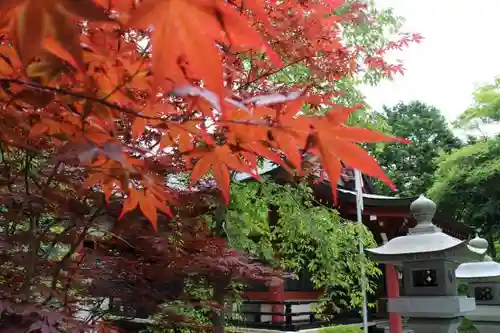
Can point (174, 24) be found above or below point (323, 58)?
below

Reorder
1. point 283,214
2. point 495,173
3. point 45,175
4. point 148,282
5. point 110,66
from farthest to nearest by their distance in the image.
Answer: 1. point 495,173
2. point 283,214
3. point 148,282
4. point 45,175
5. point 110,66

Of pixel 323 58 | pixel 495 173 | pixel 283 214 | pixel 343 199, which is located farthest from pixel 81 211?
pixel 495 173

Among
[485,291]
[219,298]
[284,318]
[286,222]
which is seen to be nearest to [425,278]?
[286,222]

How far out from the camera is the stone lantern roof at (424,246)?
9.98ft

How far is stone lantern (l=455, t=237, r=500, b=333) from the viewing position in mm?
5191

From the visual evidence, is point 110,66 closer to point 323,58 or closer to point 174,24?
point 174,24

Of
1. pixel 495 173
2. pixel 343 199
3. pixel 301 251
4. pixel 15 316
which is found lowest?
pixel 15 316

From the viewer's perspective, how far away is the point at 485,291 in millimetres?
5316

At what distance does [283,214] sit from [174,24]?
3.54 m

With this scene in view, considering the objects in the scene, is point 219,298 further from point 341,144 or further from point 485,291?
point 485,291

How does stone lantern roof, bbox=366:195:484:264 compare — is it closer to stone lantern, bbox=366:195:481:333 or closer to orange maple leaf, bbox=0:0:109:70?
stone lantern, bbox=366:195:481:333

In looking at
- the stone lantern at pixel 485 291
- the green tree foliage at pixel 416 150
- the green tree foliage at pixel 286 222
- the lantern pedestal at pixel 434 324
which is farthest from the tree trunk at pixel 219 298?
the green tree foliage at pixel 416 150

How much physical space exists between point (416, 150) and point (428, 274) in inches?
898

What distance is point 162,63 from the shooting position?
0.46m
